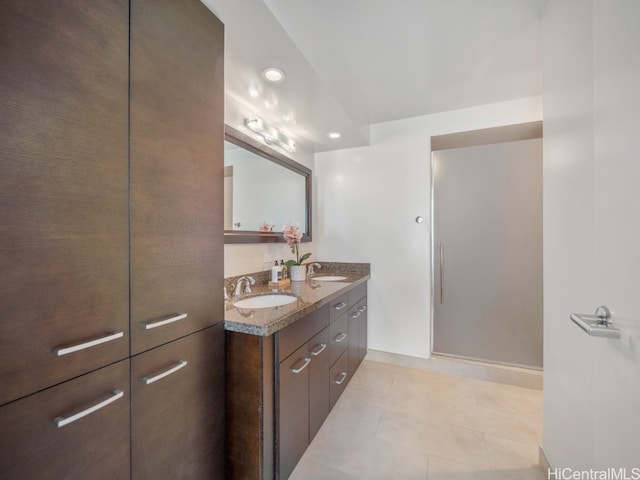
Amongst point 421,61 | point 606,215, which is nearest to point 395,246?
point 421,61

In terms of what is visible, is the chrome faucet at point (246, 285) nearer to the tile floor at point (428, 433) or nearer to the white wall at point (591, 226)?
the tile floor at point (428, 433)

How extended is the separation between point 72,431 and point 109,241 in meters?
0.52

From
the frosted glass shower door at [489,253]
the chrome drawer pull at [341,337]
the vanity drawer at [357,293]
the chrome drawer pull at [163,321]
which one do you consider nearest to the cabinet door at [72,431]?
the chrome drawer pull at [163,321]

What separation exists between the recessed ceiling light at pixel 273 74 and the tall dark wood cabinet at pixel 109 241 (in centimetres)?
40

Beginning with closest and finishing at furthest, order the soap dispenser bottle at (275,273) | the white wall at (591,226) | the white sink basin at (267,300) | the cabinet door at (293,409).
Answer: the white wall at (591,226)
the cabinet door at (293,409)
the white sink basin at (267,300)
the soap dispenser bottle at (275,273)

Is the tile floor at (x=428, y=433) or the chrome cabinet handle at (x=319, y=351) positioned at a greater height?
the chrome cabinet handle at (x=319, y=351)

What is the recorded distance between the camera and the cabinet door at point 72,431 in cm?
61

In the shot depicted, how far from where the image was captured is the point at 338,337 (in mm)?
1984

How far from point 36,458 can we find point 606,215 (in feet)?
5.67

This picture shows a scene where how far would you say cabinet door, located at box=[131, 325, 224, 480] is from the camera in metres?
0.87

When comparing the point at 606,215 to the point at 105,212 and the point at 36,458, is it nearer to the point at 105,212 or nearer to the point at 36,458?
the point at 105,212

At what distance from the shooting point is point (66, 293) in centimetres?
70

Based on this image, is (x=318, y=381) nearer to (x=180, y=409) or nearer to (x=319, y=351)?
(x=319, y=351)

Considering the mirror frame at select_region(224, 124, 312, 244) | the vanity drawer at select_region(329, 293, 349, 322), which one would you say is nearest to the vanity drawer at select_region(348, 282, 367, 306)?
the vanity drawer at select_region(329, 293, 349, 322)
